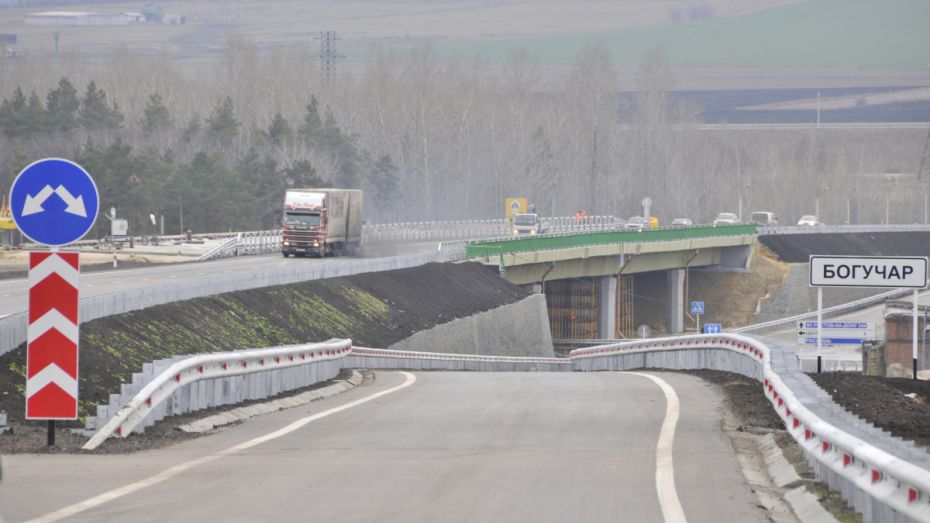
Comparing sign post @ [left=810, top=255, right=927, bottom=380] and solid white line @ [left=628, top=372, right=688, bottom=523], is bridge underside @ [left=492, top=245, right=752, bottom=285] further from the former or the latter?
solid white line @ [left=628, top=372, right=688, bottom=523]

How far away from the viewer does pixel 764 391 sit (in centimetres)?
2150

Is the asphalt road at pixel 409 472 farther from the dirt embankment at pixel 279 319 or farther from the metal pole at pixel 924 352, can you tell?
the metal pole at pixel 924 352

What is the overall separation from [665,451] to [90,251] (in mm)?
59922

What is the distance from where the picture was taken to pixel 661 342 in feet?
119

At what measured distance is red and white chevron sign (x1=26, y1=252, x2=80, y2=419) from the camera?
542 inches

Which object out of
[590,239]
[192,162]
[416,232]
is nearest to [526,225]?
[416,232]

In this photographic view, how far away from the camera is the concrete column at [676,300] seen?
97562mm

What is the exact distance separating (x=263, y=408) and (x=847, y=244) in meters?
97.8

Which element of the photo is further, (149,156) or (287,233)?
(149,156)

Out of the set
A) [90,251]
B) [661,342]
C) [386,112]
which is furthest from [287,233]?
[386,112]

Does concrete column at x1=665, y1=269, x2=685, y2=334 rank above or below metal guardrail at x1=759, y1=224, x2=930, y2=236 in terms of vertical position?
below

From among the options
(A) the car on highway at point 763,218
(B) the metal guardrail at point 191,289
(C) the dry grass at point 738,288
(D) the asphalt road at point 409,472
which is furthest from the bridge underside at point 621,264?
(D) the asphalt road at point 409,472

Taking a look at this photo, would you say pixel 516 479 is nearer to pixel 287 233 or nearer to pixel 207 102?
pixel 287 233

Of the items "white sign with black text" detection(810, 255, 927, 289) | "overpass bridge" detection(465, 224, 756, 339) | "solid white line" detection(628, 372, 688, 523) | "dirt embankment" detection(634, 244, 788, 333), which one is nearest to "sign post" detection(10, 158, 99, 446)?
"solid white line" detection(628, 372, 688, 523)
